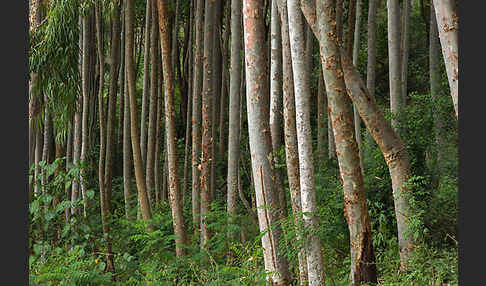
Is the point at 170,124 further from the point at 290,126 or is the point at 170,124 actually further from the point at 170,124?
the point at 290,126

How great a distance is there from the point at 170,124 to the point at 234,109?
83cm

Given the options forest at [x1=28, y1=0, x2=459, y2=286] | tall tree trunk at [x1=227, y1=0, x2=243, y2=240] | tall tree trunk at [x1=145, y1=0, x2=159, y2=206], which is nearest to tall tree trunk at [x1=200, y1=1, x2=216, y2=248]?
forest at [x1=28, y1=0, x2=459, y2=286]

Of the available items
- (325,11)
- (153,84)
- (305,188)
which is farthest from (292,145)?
(153,84)

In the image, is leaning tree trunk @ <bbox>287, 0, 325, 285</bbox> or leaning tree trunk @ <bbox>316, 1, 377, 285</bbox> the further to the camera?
leaning tree trunk @ <bbox>287, 0, 325, 285</bbox>

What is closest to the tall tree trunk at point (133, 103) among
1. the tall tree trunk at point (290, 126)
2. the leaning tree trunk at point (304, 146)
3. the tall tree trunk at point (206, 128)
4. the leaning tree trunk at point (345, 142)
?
the tall tree trunk at point (206, 128)

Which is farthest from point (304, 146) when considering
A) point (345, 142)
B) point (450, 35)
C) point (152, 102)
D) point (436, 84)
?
point (436, 84)

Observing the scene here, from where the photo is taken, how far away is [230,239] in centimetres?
690

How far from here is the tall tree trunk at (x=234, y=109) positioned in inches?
276

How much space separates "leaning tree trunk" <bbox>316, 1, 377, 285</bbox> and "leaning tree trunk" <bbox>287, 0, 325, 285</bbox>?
0.34 m

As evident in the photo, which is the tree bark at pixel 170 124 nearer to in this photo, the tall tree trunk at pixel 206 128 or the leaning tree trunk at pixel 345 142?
the tall tree trunk at pixel 206 128

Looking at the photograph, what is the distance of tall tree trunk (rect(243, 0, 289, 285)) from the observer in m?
5.07

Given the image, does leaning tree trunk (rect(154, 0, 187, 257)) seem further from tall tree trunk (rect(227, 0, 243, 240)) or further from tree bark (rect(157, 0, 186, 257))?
tall tree trunk (rect(227, 0, 243, 240))

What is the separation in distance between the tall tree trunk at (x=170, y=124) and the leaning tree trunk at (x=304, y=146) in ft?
7.34

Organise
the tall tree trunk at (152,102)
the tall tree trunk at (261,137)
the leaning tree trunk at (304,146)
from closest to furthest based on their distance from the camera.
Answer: the leaning tree trunk at (304,146)
the tall tree trunk at (261,137)
the tall tree trunk at (152,102)
